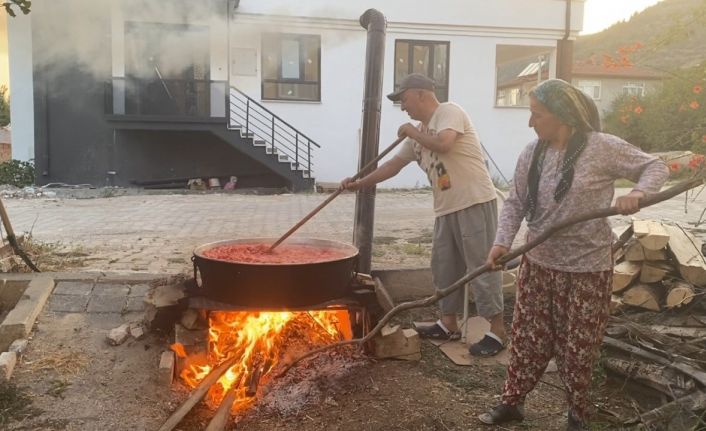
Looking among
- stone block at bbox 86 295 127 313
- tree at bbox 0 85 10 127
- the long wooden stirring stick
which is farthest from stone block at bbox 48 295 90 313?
tree at bbox 0 85 10 127

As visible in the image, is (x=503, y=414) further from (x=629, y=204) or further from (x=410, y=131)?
(x=410, y=131)

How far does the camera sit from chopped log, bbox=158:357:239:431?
10.2 feet

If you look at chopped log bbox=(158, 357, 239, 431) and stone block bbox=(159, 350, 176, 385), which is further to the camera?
stone block bbox=(159, 350, 176, 385)

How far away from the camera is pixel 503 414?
10.6 feet

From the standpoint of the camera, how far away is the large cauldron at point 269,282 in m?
3.54

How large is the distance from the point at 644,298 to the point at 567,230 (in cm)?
205

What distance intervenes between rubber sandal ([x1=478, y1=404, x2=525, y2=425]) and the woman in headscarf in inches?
8.5

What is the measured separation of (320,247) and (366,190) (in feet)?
2.22

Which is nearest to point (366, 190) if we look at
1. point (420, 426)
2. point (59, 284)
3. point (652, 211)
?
point (420, 426)

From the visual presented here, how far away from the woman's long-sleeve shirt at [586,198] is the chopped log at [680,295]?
1.86 metres

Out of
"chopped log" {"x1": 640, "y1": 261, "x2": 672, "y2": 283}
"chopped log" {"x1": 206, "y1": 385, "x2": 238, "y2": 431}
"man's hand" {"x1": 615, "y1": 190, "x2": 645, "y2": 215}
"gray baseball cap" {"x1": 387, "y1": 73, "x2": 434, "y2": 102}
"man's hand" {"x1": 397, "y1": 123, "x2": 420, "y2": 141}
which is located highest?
"gray baseball cap" {"x1": 387, "y1": 73, "x2": 434, "y2": 102}

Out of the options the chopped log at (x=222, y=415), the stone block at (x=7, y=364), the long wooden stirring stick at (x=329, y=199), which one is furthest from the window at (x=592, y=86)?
the stone block at (x=7, y=364)

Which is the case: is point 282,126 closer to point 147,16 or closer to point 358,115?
point 358,115

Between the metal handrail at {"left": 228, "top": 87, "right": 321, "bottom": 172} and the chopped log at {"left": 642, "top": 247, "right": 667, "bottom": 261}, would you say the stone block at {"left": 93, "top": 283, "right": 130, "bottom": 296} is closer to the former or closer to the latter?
the chopped log at {"left": 642, "top": 247, "right": 667, "bottom": 261}
